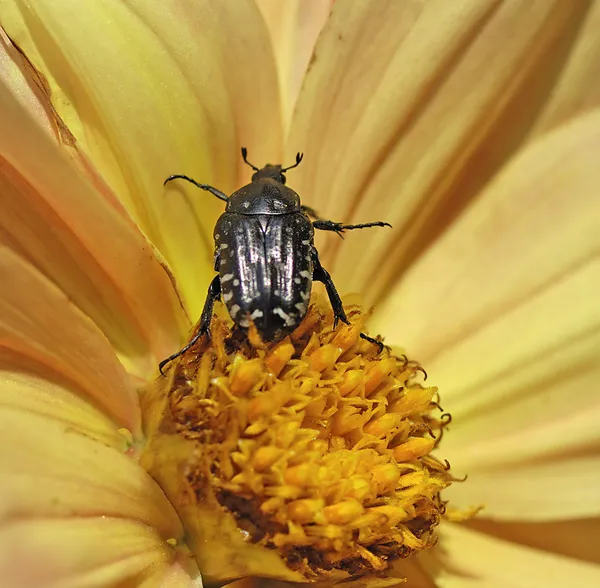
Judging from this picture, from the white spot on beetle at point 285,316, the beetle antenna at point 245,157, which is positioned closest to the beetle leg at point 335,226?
the beetle antenna at point 245,157

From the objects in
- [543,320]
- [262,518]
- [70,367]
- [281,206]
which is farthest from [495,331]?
[70,367]

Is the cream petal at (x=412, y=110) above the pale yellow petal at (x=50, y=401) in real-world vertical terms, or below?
above

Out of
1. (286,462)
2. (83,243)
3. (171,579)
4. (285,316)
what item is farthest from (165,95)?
(171,579)

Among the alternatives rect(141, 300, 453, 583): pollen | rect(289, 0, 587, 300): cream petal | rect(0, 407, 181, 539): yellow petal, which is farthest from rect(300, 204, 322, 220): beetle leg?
rect(0, 407, 181, 539): yellow petal

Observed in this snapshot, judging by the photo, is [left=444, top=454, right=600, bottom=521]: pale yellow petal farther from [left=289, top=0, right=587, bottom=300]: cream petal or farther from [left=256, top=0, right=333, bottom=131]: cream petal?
→ [left=256, top=0, right=333, bottom=131]: cream petal

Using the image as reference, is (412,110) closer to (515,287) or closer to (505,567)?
(515,287)

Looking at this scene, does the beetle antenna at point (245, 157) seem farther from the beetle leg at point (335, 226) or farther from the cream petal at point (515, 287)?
the cream petal at point (515, 287)

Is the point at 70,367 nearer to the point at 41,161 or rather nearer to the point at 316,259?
the point at 41,161
